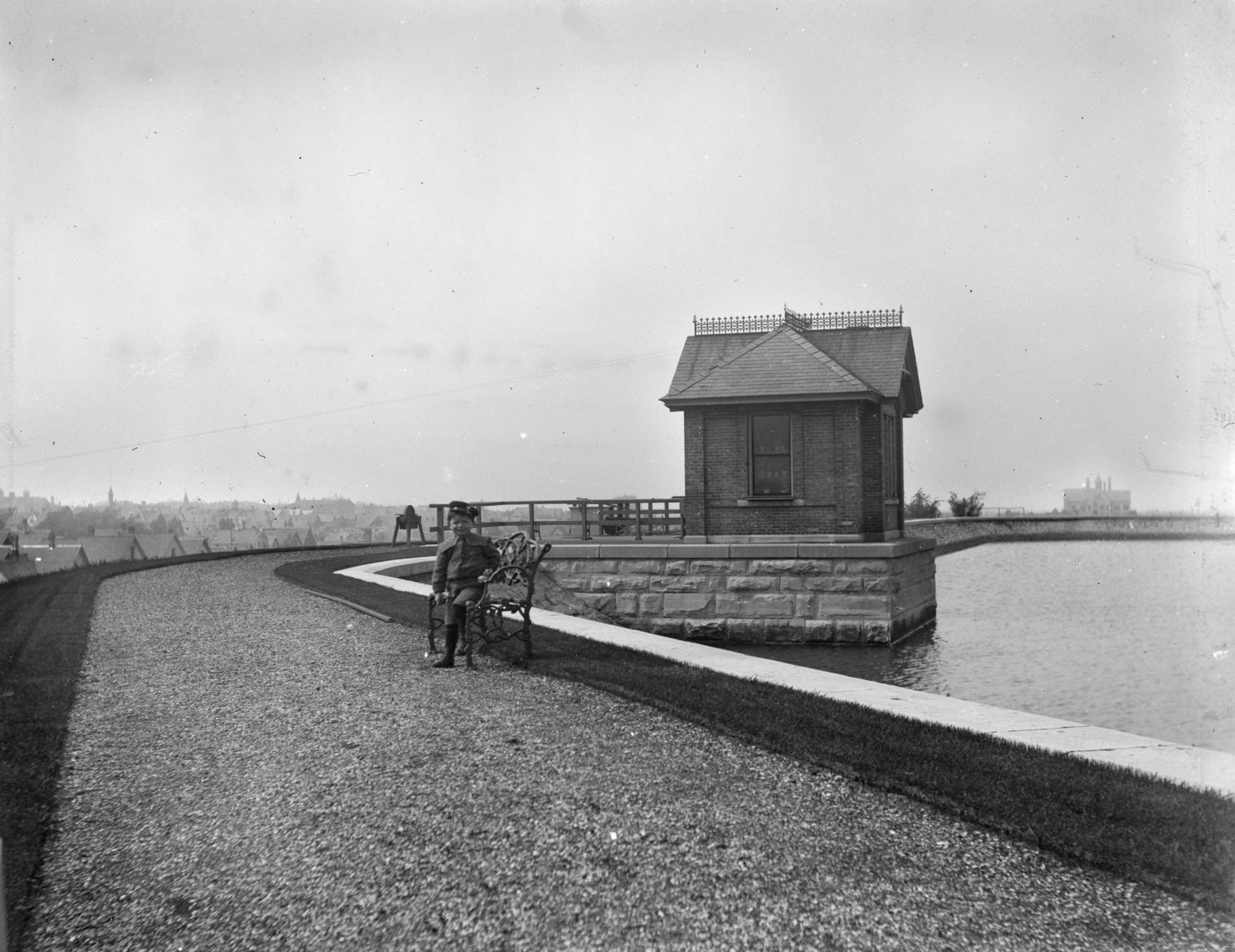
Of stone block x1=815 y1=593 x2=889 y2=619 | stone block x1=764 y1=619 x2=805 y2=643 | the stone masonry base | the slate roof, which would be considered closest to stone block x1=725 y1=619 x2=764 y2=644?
the stone masonry base

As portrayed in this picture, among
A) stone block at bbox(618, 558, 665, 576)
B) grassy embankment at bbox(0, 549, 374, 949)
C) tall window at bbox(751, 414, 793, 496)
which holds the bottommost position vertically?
grassy embankment at bbox(0, 549, 374, 949)

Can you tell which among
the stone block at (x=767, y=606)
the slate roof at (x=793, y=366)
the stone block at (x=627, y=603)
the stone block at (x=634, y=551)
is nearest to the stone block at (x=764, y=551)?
the stone block at (x=767, y=606)

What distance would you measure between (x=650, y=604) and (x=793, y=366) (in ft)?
19.8

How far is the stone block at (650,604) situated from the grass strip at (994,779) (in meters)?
9.97

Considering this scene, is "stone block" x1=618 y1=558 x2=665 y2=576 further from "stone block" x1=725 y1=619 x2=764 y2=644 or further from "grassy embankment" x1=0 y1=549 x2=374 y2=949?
"grassy embankment" x1=0 y1=549 x2=374 y2=949

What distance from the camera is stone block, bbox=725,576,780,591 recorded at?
60.6 ft

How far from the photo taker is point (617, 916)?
4012mm

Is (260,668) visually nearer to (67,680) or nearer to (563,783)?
(67,680)

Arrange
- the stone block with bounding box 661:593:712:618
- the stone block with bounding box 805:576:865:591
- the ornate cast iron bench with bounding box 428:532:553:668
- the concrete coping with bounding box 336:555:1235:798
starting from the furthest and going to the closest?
the stone block with bounding box 661:593:712:618 → the stone block with bounding box 805:576:865:591 → the ornate cast iron bench with bounding box 428:532:553:668 → the concrete coping with bounding box 336:555:1235:798

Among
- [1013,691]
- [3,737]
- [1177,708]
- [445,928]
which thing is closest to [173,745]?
[3,737]

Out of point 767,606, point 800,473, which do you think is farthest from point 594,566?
point 800,473

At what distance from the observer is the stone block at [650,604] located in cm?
1903

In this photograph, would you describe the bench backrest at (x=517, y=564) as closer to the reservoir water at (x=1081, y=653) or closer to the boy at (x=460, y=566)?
the boy at (x=460, y=566)

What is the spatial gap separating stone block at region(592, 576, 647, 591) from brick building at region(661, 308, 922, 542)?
6.54 feet
